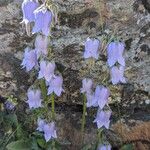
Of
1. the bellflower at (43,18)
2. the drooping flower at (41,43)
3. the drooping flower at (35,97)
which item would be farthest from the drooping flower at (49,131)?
the bellflower at (43,18)

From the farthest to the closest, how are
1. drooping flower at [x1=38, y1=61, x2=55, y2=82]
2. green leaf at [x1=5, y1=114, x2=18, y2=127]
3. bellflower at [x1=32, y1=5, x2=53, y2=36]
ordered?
1. green leaf at [x1=5, y1=114, x2=18, y2=127]
2. drooping flower at [x1=38, y1=61, x2=55, y2=82]
3. bellflower at [x1=32, y1=5, x2=53, y2=36]

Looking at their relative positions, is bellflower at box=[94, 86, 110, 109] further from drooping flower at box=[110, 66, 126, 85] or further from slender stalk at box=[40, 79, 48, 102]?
slender stalk at box=[40, 79, 48, 102]

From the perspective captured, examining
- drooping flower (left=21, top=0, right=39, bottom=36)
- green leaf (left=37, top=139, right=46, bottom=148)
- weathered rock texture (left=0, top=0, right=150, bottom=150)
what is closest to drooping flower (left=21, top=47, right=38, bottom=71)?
drooping flower (left=21, top=0, right=39, bottom=36)

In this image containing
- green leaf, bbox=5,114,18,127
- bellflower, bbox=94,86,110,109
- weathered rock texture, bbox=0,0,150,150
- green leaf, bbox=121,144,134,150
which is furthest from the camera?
green leaf, bbox=5,114,18,127

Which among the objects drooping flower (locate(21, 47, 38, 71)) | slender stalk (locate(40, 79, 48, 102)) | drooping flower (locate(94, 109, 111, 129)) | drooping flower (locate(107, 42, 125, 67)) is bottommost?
drooping flower (locate(94, 109, 111, 129))

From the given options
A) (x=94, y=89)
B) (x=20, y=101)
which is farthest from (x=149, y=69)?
(x=20, y=101)

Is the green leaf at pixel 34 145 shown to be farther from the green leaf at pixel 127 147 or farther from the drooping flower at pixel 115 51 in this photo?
the drooping flower at pixel 115 51

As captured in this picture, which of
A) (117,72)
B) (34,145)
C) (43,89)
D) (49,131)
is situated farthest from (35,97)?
(117,72)
